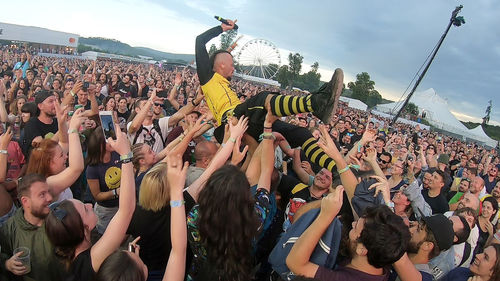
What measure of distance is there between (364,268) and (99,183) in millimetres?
2830

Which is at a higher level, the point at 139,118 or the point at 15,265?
the point at 139,118

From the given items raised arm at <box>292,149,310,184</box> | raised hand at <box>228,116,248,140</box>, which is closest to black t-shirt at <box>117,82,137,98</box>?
raised arm at <box>292,149,310,184</box>

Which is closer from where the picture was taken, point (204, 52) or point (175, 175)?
point (175, 175)

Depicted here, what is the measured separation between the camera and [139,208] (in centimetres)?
237

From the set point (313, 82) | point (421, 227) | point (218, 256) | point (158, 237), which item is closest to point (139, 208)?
point (158, 237)

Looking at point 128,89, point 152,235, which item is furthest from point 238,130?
point 128,89

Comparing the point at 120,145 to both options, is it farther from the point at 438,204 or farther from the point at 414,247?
the point at 438,204

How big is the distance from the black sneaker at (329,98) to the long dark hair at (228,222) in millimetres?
1122

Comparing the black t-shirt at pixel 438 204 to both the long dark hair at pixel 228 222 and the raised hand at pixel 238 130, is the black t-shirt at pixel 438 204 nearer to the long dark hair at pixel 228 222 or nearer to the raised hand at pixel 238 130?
the raised hand at pixel 238 130

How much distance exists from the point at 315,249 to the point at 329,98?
1314 millimetres

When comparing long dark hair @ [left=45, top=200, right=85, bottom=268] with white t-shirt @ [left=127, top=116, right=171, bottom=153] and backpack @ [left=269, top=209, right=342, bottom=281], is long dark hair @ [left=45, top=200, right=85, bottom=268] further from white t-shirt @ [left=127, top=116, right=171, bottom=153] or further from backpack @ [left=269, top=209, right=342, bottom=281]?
white t-shirt @ [left=127, top=116, right=171, bottom=153]

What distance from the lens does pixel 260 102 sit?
287 centimetres

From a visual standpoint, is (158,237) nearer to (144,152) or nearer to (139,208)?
(139,208)

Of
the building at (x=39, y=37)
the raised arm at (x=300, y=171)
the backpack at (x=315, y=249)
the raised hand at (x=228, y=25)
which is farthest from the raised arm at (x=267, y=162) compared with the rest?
the building at (x=39, y=37)
